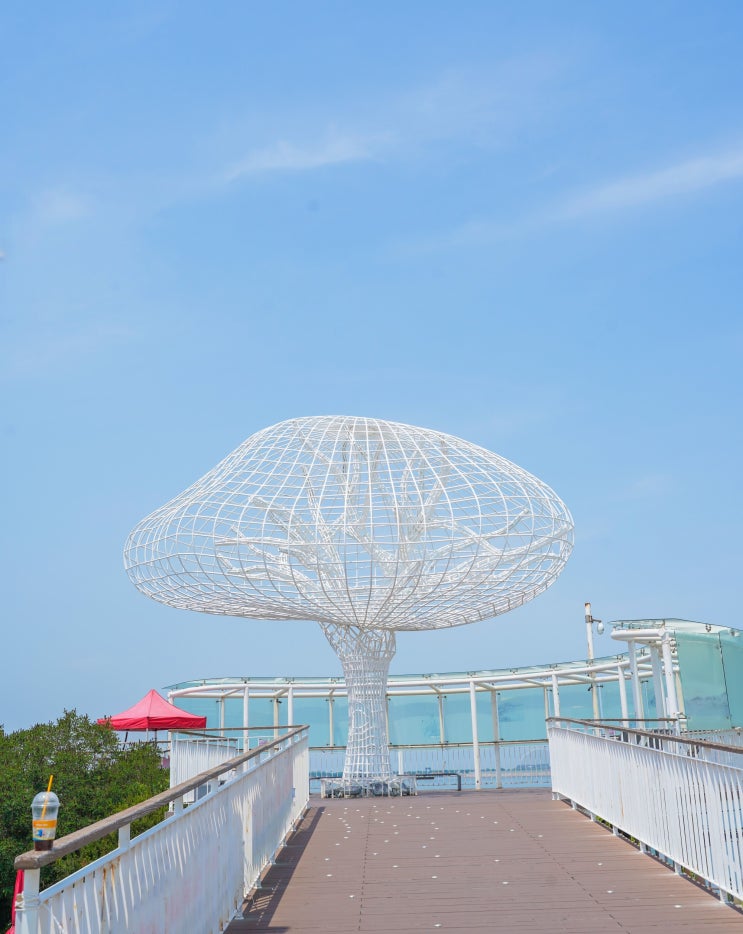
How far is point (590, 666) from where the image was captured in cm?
2800

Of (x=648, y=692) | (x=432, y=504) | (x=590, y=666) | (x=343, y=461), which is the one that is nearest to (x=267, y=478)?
(x=343, y=461)

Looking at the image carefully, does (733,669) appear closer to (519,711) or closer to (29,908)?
(519,711)

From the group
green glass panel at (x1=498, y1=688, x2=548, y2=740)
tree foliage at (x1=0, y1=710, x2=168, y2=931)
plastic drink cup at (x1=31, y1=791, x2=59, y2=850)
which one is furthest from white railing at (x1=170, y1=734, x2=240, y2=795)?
green glass panel at (x1=498, y1=688, x2=548, y2=740)

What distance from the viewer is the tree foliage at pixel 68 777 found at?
19656 millimetres

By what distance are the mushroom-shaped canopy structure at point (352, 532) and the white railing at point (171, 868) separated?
10887 millimetres

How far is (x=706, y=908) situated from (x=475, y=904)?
1623mm

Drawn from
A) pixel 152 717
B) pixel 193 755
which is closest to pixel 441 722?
pixel 152 717

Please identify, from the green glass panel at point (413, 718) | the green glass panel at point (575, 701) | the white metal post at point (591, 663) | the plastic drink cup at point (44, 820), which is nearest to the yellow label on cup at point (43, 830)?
the plastic drink cup at point (44, 820)

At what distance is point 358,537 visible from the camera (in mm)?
20922

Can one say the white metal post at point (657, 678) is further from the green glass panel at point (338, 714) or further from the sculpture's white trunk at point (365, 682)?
the green glass panel at point (338, 714)

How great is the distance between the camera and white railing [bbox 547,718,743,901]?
22.5 feet

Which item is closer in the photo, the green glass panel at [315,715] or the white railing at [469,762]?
the white railing at [469,762]

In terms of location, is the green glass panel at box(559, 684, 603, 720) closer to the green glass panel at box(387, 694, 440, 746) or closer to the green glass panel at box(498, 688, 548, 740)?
the green glass panel at box(498, 688, 548, 740)

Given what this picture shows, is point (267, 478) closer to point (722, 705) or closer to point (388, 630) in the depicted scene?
point (388, 630)
